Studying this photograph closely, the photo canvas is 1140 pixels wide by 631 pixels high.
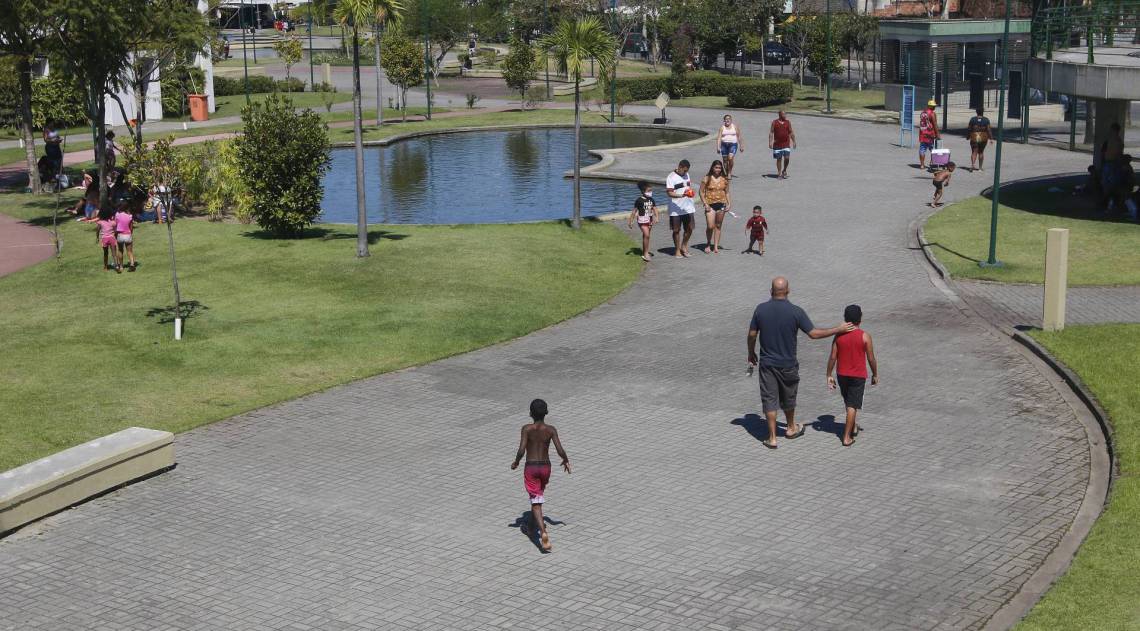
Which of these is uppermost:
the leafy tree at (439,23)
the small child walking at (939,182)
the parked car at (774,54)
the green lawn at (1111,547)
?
the leafy tree at (439,23)

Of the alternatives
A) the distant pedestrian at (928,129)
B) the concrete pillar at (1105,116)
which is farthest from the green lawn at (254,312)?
the concrete pillar at (1105,116)

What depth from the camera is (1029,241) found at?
25234 mm

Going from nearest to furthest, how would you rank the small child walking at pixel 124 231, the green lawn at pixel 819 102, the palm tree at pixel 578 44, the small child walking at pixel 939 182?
1. the small child walking at pixel 124 231
2. the palm tree at pixel 578 44
3. the small child walking at pixel 939 182
4. the green lawn at pixel 819 102

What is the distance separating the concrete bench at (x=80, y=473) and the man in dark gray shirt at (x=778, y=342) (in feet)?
22.2

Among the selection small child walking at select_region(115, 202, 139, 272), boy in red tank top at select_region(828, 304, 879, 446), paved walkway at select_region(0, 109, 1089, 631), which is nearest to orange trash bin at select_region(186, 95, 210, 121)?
small child walking at select_region(115, 202, 139, 272)

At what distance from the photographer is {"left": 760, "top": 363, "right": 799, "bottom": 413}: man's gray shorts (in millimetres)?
14672

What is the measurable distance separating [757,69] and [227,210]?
53067 mm

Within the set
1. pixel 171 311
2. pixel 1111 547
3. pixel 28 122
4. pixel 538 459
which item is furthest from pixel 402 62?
pixel 1111 547

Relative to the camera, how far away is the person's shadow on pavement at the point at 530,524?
12459 millimetres

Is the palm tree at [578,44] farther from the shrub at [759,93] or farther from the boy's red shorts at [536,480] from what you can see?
the shrub at [759,93]

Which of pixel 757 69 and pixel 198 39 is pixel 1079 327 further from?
pixel 757 69

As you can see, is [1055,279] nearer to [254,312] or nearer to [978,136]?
[254,312]

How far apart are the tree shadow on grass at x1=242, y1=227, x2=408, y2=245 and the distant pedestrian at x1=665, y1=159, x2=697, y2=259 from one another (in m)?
5.95

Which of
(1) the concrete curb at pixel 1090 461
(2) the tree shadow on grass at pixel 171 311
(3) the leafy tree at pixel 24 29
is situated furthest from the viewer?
(3) the leafy tree at pixel 24 29
